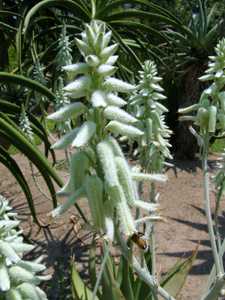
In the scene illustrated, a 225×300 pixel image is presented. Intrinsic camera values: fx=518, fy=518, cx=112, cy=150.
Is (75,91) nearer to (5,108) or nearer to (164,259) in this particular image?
(5,108)

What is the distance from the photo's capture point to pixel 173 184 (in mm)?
6477

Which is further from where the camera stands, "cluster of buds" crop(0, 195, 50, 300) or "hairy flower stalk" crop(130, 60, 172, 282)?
"hairy flower stalk" crop(130, 60, 172, 282)

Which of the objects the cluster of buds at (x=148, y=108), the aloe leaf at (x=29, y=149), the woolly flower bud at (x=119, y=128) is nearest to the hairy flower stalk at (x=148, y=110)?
the cluster of buds at (x=148, y=108)

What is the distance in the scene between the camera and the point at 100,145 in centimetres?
105

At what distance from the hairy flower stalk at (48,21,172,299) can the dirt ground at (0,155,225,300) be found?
182 cm

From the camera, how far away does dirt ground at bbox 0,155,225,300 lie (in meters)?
3.83

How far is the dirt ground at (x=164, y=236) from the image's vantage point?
151 inches

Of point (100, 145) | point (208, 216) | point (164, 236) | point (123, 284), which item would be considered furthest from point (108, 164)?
point (164, 236)

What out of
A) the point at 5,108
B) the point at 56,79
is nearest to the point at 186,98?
the point at 56,79

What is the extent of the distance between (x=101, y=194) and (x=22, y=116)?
1686mm

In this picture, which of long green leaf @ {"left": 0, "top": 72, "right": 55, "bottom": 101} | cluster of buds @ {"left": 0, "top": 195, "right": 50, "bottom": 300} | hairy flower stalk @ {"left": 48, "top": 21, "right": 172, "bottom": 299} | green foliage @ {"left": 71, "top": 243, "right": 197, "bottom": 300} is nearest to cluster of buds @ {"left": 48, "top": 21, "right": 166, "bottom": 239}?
hairy flower stalk @ {"left": 48, "top": 21, "right": 172, "bottom": 299}

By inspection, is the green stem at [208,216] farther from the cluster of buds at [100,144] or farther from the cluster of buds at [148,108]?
the cluster of buds at [100,144]

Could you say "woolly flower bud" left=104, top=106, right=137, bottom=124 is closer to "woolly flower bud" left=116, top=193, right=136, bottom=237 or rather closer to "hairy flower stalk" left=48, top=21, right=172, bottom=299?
"hairy flower stalk" left=48, top=21, right=172, bottom=299

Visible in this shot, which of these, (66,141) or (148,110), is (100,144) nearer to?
(66,141)
